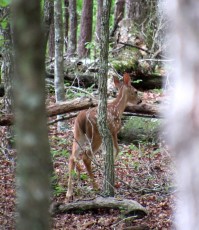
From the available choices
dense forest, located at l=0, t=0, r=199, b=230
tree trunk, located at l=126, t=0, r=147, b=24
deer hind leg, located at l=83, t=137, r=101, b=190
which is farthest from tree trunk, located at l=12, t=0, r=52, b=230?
tree trunk, located at l=126, t=0, r=147, b=24

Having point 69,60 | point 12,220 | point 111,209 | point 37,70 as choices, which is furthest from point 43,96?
point 69,60

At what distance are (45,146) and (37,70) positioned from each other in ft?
0.88

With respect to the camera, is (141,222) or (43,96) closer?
(43,96)

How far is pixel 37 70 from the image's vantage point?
1743 mm

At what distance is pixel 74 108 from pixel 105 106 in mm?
1221

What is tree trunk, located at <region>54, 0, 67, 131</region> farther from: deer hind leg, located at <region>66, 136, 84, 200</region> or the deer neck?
deer hind leg, located at <region>66, 136, 84, 200</region>

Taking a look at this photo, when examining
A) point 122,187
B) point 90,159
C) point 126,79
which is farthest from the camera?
point 126,79

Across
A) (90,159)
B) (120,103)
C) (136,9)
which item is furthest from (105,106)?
(136,9)

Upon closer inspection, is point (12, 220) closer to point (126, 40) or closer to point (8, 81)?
point (8, 81)

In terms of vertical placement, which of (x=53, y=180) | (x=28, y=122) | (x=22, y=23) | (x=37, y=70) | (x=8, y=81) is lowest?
(x=53, y=180)

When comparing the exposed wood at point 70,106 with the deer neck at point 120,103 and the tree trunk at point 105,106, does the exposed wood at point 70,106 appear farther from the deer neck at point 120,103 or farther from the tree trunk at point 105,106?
the tree trunk at point 105,106

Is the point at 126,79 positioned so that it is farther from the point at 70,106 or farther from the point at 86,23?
the point at 86,23

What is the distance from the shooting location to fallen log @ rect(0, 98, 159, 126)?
768cm

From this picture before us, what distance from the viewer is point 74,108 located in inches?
333
